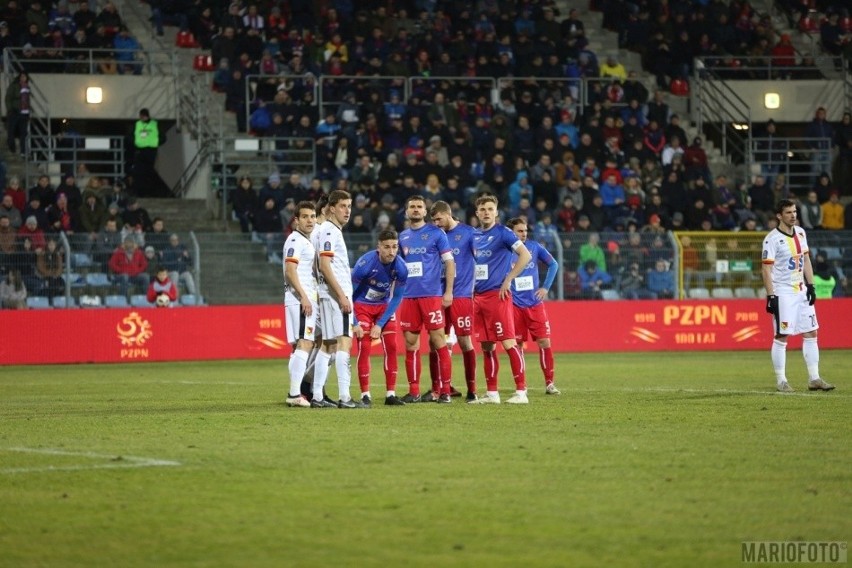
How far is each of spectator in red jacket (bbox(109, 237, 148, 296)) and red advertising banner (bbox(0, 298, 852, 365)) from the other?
0.60 metres

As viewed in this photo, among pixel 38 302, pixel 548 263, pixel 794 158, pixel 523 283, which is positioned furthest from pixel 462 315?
pixel 794 158

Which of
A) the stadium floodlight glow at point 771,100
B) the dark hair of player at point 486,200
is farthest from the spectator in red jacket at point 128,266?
the stadium floodlight glow at point 771,100

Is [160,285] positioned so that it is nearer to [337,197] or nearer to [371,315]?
[371,315]

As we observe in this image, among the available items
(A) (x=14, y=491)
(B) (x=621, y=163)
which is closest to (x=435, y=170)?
(B) (x=621, y=163)

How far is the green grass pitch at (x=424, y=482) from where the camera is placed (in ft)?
24.3

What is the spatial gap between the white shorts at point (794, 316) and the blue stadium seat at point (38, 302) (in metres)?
15.4

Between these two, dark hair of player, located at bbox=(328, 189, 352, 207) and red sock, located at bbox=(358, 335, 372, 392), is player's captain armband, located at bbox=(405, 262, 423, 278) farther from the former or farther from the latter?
dark hair of player, located at bbox=(328, 189, 352, 207)

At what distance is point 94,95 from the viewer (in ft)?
114

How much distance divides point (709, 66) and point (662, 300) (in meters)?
13.6

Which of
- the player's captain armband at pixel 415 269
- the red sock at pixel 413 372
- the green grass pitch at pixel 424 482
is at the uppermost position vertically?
the player's captain armband at pixel 415 269

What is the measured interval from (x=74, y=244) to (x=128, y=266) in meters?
1.16

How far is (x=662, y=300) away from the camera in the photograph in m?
30.8

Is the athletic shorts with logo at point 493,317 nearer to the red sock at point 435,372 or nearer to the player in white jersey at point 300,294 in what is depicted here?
the red sock at point 435,372

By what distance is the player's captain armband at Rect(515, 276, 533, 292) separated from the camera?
713 inches
